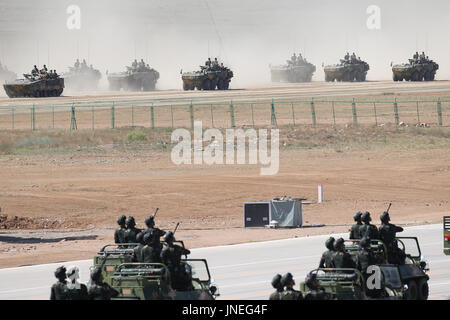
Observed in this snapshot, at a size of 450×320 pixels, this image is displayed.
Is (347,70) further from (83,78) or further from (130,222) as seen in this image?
(130,222)

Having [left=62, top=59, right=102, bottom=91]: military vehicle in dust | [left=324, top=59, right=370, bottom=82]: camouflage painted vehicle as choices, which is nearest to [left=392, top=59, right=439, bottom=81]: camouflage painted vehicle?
[left=324, top=59, right=370, bottom=82]: camouflage painted vehicle

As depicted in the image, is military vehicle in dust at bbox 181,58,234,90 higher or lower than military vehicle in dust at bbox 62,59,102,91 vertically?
lower

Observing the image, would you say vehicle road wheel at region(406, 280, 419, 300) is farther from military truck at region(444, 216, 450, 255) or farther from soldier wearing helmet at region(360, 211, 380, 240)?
military truck at region(444, 216, 450, 255)

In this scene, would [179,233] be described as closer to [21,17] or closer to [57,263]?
[57,263]

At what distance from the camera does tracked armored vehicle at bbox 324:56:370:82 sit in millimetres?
96000

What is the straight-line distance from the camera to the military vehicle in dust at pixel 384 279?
12.9m

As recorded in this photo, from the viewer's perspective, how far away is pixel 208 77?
273 ft

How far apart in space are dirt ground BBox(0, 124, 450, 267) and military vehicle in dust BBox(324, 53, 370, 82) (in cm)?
4959

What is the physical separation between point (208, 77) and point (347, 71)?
18.5 metres

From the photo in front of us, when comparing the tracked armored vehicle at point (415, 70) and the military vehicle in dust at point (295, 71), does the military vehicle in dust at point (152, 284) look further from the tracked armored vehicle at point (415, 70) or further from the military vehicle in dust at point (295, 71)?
the military vehicle in dust at point (295, 71)

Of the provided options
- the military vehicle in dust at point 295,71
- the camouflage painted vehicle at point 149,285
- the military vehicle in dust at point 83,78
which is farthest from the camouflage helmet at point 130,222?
the military vehicle in dust at point 83,78

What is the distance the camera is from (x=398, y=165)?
40.1 m

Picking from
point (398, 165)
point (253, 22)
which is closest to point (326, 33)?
point (253, 22)

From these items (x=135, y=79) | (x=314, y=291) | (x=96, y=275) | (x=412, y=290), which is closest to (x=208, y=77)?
(x=135, y=79)
